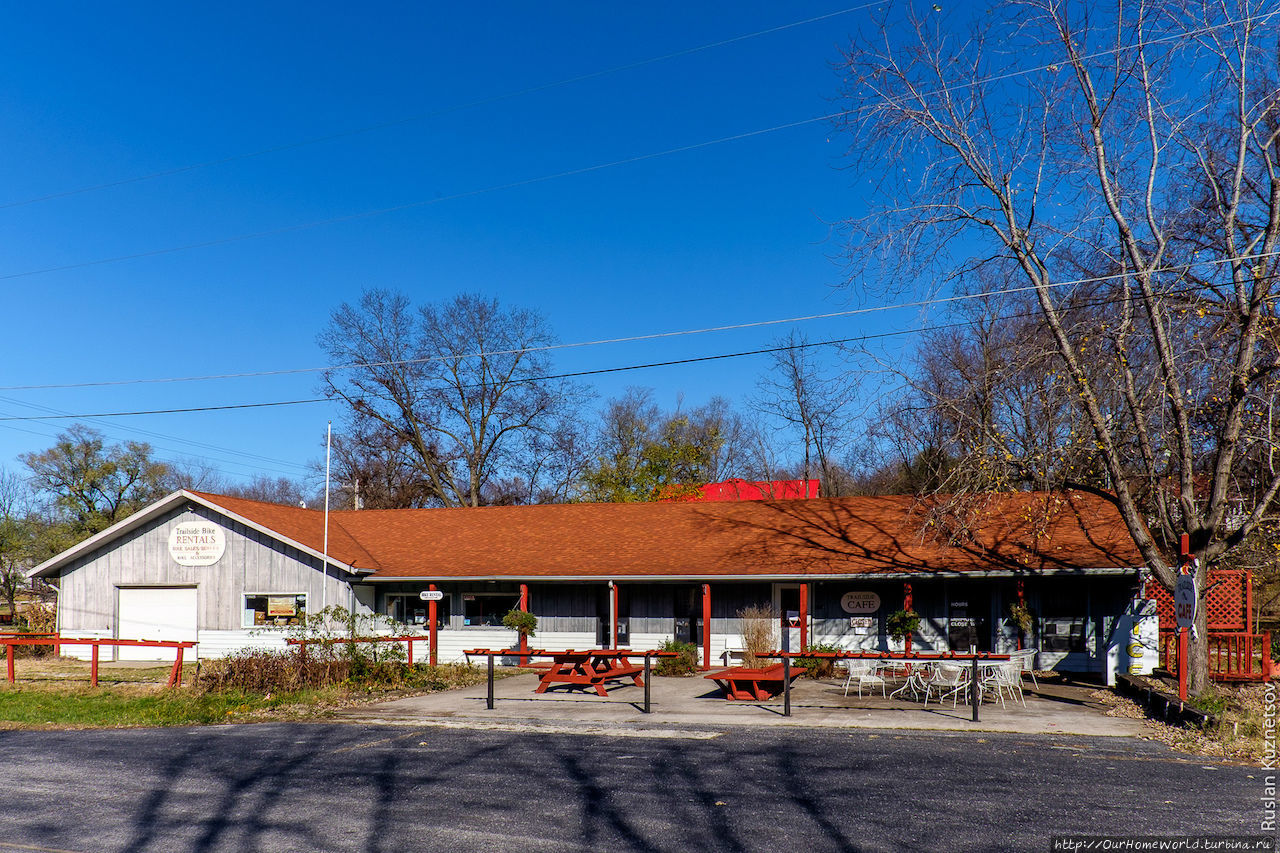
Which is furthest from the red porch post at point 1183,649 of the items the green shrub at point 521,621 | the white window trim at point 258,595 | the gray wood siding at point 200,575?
the white window trim at point 258,595

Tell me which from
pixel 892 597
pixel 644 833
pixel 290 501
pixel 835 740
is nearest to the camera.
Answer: pixel 644 833

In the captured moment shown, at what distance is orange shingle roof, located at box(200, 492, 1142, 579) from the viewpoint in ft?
67.8

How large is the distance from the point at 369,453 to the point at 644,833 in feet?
129

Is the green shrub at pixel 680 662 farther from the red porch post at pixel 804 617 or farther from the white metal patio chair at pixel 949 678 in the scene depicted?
the white metal patio chair at pixel 949 678

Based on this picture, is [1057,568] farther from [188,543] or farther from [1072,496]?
[188,543]

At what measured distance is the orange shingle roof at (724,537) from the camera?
20656 millimetres

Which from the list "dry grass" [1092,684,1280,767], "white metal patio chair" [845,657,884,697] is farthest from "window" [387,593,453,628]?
"dry grass" [1092,684,1280,767]

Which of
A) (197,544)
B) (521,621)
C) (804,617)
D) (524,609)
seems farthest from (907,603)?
(197,544)

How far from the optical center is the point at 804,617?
20688 mm

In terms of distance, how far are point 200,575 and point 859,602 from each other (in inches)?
631

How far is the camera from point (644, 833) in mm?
7707

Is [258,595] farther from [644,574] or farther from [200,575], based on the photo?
[644,574]

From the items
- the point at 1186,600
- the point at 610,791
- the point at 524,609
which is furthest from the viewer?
the point at 524,609

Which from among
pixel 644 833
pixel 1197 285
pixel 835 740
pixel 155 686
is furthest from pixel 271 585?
pixel 1197 285
